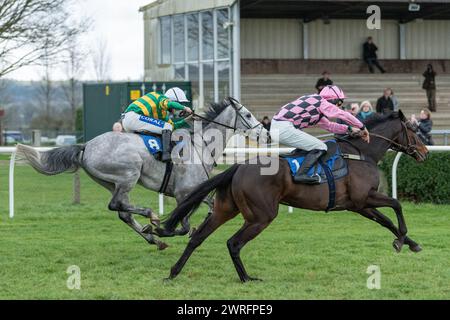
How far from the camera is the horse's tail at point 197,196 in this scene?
20.3 feet

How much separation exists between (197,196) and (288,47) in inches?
727

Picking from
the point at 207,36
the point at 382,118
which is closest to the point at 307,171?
the point at 382,118

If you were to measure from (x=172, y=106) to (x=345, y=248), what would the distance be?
6.64 ft

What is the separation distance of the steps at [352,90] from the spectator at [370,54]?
→ 0.44 m

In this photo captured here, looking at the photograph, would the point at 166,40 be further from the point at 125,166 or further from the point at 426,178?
the point at 125,166


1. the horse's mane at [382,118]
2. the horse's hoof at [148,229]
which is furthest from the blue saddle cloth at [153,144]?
the horse's mane at [382,118]

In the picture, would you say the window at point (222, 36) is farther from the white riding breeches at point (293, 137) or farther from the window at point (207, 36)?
the white riding breeches at point (293, 137)

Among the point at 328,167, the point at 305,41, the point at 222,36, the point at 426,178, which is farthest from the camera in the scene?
the point at 305,41

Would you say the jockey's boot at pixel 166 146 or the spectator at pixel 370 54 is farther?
the spectator at pixel 370 54

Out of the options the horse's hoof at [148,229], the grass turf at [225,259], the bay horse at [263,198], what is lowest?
the grass turf at [225,259]

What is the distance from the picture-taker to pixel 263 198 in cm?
603

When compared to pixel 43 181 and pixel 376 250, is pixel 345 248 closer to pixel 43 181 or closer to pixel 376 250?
pixel 376 250

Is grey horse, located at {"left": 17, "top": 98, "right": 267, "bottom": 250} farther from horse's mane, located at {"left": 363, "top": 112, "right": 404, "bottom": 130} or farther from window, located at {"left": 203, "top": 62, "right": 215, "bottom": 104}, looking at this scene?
window, located at {"left": 203, "top": 62, "right": 215, "bottom": 104}

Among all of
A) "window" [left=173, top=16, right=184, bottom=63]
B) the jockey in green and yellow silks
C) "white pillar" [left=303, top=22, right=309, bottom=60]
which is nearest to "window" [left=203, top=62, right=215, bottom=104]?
"window" [left=173, top=16, right=184, bottom=63]
